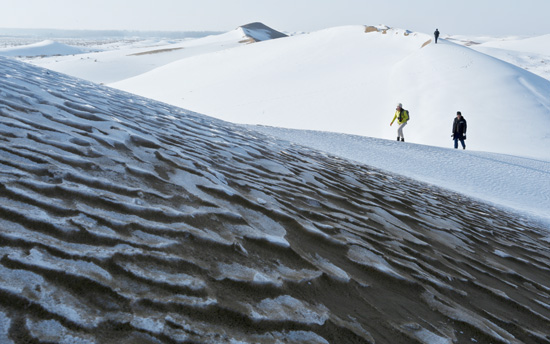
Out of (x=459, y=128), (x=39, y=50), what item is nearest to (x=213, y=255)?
(x=459, y=128)

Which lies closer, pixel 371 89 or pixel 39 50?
pixel 371 89

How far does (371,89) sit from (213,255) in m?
21.3

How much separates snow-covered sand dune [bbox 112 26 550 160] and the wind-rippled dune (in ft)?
36.4

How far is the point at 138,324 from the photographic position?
162 centimetres

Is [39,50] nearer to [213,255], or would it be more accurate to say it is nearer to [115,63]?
[115,63]

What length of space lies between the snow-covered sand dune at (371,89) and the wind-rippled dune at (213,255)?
11.1 metres

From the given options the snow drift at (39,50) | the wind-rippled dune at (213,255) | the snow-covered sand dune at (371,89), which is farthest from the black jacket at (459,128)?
the snow drift at (39,50)

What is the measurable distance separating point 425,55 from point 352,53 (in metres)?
6.84

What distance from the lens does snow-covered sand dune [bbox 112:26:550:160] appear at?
1703cm

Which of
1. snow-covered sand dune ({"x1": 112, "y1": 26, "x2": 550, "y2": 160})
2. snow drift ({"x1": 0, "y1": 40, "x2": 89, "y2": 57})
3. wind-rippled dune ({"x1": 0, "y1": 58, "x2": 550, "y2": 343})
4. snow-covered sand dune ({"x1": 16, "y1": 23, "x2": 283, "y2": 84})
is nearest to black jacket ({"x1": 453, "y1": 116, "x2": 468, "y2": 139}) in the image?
snow-covered sand dune ({"x1": 112, "y1": 26, "x2": 550, "y2": 160})

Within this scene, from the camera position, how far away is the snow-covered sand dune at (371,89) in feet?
55.9

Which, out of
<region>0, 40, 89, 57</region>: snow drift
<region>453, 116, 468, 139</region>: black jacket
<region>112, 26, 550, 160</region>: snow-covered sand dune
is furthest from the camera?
<region>0, 40, 89, 57</region>: snow drift

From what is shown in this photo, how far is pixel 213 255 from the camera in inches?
89.7

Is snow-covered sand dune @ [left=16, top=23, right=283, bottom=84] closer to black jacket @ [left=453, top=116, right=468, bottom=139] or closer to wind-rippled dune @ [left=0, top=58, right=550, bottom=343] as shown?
black jacket @ [left=453, top=116, right=468, bottom=139]
